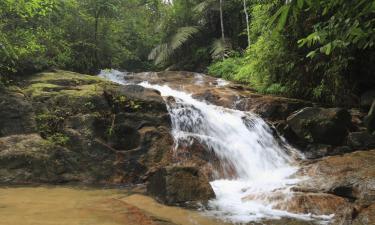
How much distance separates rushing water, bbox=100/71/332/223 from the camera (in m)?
5.80

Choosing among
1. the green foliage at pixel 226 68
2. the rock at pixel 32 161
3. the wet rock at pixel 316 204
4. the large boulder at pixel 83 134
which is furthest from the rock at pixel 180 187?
the green foliage at pixel 226 68

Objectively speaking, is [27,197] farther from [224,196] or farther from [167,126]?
[167,126]

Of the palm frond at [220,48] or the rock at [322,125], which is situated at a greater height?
the palm frond at [220,48]

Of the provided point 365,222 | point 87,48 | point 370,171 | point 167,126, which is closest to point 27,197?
point 167,126

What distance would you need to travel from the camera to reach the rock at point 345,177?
580 cm

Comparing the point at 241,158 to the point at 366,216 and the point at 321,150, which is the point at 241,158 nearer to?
the point at 321,150

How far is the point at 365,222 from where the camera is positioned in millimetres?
4742

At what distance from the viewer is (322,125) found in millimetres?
9516

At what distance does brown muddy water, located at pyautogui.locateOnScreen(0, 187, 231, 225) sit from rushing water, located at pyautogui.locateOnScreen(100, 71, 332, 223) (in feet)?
2.41

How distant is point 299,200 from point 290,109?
5.57 metres

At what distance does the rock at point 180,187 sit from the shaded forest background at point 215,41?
→ 2606 millimetres

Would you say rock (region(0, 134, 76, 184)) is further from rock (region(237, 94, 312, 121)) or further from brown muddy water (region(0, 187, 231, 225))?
rock (region(237, 94, 312, 121))

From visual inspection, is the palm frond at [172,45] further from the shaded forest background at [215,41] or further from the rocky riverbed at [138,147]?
the rocky riverbed at [138,147]

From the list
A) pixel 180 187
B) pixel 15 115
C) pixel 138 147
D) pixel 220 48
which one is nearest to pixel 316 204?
pixel 180 187
